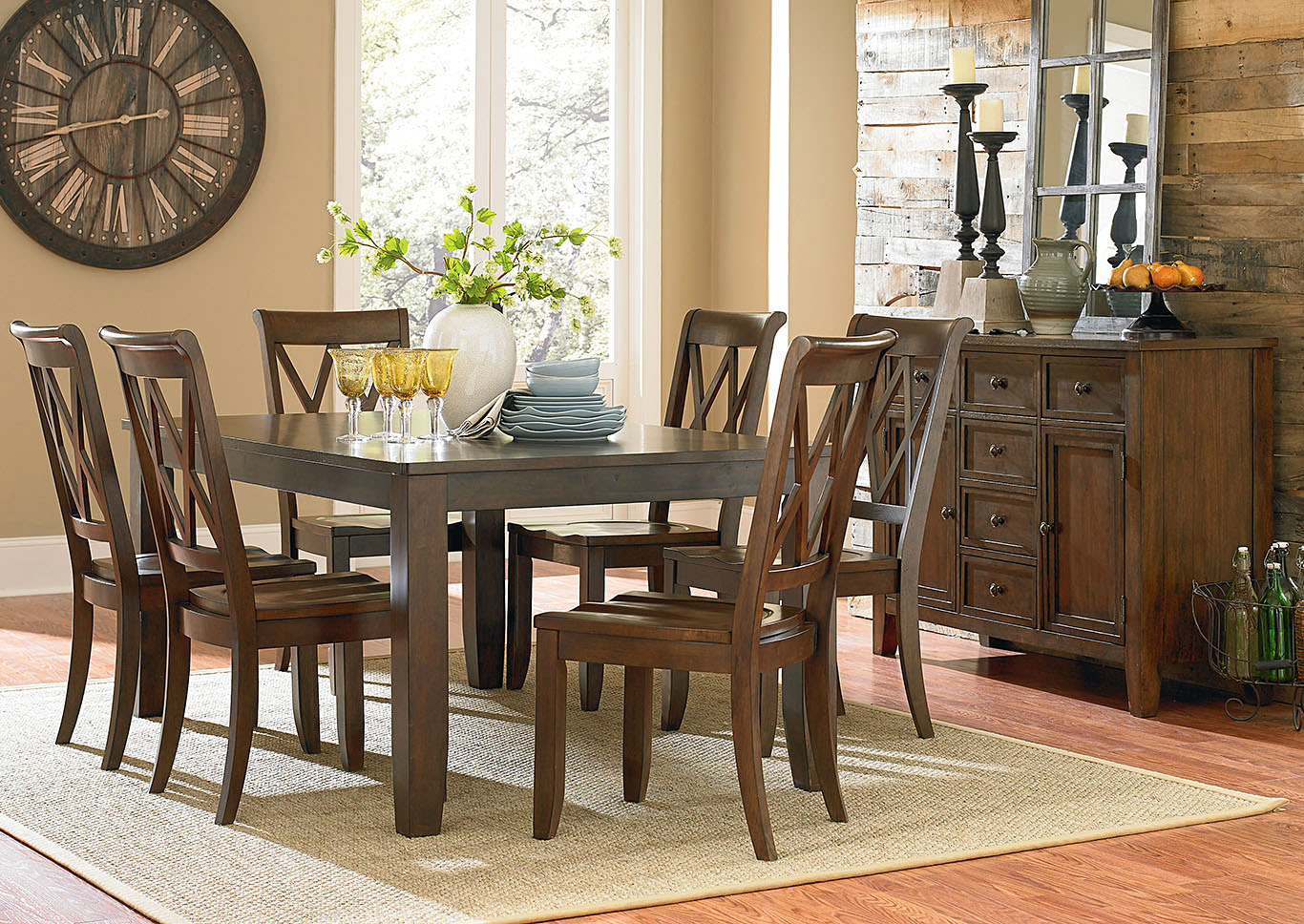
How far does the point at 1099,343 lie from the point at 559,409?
1.44 meters

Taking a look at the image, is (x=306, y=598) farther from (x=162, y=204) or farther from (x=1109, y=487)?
(x=162, y=204)

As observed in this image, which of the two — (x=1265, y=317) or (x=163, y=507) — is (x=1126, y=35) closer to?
(x=1265, y=317)

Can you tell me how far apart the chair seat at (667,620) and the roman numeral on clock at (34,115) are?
11.1ft

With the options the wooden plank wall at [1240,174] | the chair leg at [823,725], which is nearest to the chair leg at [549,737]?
the chair leg at [823,725]

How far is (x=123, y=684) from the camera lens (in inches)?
132

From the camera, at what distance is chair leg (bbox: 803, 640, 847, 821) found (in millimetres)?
3008

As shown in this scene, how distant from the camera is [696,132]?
6.81m

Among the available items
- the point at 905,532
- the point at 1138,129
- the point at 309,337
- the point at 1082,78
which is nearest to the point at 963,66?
the point at 1082,78

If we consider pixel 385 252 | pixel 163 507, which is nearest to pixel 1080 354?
pixel 385 252

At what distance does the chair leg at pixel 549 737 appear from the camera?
2.89 metres

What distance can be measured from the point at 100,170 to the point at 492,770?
10.3 ft

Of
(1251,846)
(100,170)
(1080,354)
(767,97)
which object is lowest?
(1251,846)

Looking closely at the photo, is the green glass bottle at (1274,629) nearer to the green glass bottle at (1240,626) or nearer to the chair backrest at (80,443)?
the green glass bottle at (1240,626)

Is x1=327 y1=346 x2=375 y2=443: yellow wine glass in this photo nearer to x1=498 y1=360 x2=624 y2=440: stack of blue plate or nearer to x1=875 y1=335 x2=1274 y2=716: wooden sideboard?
x1=498 y1=360 x2=624 y2=440: stack of blue plate
